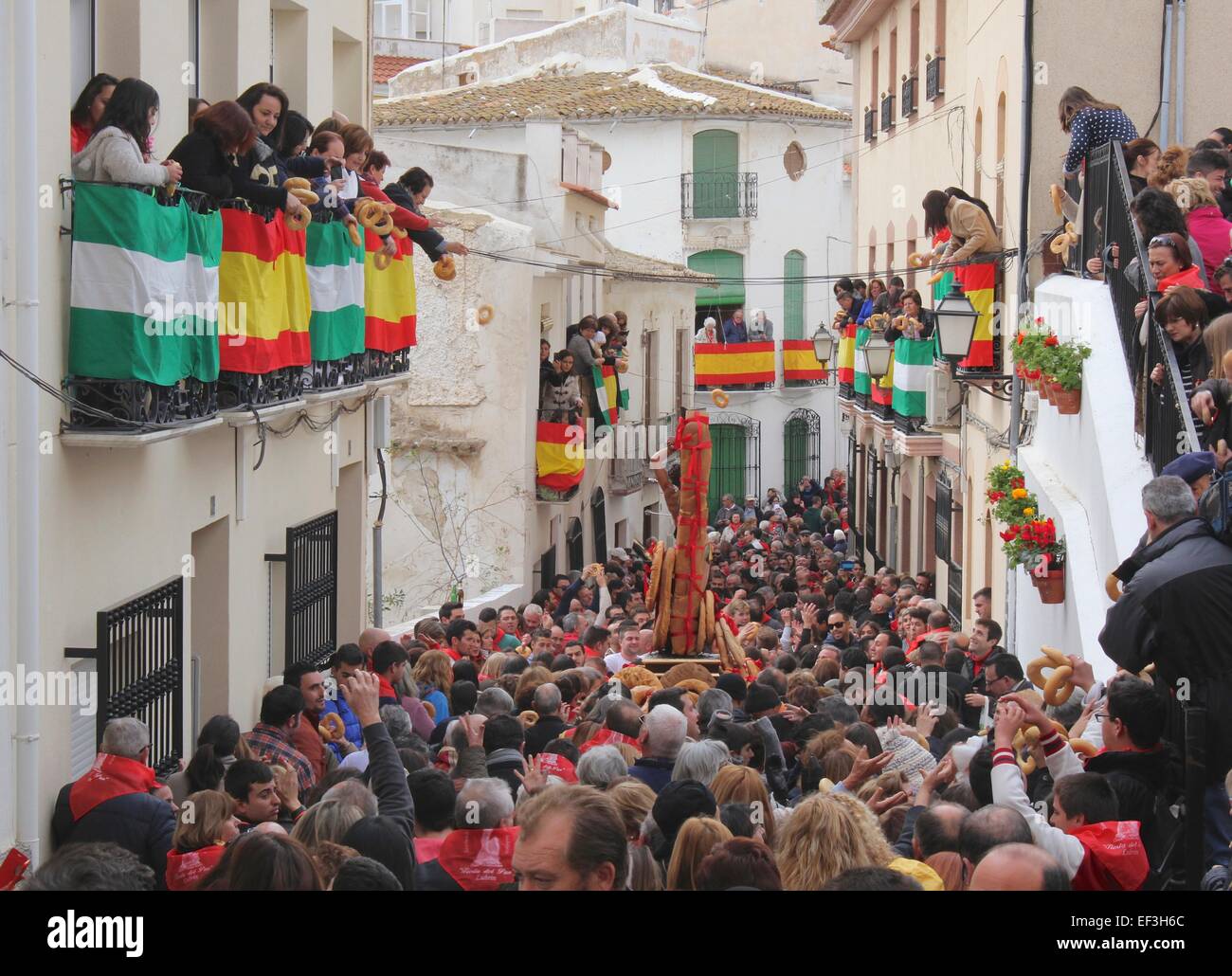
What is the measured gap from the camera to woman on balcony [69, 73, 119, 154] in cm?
902

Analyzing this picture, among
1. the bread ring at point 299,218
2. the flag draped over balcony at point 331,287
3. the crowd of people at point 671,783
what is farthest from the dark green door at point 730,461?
the bread ring at point 299,218

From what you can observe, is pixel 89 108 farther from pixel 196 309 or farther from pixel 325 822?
pixel 325 822

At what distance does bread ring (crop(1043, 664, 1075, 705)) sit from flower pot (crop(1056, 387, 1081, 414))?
15.7 ft

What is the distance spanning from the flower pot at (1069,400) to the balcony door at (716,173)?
31256mm

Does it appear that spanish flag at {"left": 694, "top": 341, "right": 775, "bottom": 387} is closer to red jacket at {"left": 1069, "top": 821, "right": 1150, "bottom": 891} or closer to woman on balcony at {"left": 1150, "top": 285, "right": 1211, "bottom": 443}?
woman on balcony at {"left": 1150, "top": 285, "right": 1211, "bottom": 443}

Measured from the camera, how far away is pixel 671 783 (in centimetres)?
666

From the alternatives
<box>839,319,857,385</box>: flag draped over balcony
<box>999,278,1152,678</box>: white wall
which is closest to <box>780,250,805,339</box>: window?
<box>839,319,857,385</box>: flag draped over balcony

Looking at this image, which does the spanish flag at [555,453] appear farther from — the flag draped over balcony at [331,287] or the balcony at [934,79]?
the flag draped over balcony at [331,287]

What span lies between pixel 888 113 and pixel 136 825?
2108cm

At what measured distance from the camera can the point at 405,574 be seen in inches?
980

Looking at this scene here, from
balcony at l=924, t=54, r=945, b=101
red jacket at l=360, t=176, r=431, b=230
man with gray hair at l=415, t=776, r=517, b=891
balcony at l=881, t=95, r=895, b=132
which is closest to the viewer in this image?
man with gray hair at l=415, t=776, r=517, b=891

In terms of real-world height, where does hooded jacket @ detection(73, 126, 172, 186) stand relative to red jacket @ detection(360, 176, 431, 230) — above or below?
below
